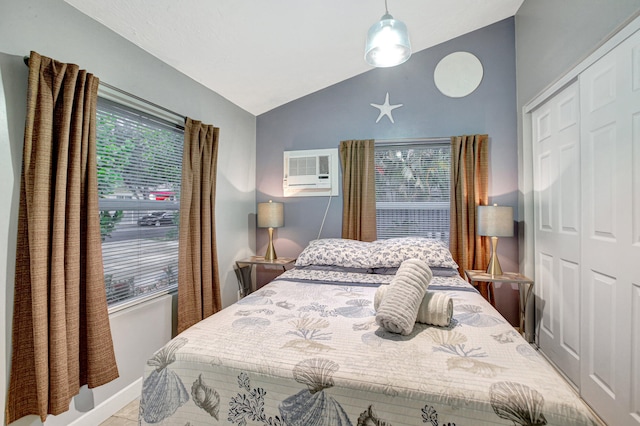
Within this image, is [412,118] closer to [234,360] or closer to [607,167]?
[607,167]

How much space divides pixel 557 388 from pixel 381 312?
617 millimetres

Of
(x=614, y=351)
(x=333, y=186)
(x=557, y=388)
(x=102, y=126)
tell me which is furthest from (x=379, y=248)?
(x=102, y=126)

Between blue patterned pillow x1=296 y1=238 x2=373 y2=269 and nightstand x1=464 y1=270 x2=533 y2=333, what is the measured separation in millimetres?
903

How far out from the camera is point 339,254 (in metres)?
2.62

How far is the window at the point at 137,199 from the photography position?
70.7 inches

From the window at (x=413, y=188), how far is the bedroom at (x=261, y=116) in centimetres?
18

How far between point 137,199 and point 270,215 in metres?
1.25

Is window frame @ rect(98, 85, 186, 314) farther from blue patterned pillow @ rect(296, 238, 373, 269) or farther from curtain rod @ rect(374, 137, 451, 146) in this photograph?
curtain rod @ rect(374, 137, 451, 146)

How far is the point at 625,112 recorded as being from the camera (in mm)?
1536

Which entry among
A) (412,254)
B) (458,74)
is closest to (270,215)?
(412,254)

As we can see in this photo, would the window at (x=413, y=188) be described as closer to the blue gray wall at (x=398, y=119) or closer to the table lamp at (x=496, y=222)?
the blue gray wall at (x=398, y=119)

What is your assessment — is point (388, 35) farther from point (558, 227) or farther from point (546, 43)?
point (558, 227)

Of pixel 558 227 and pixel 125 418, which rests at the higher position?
pixel 558 227

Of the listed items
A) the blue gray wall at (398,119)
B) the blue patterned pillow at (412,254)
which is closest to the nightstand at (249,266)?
the blue gray wall at (398,119)
